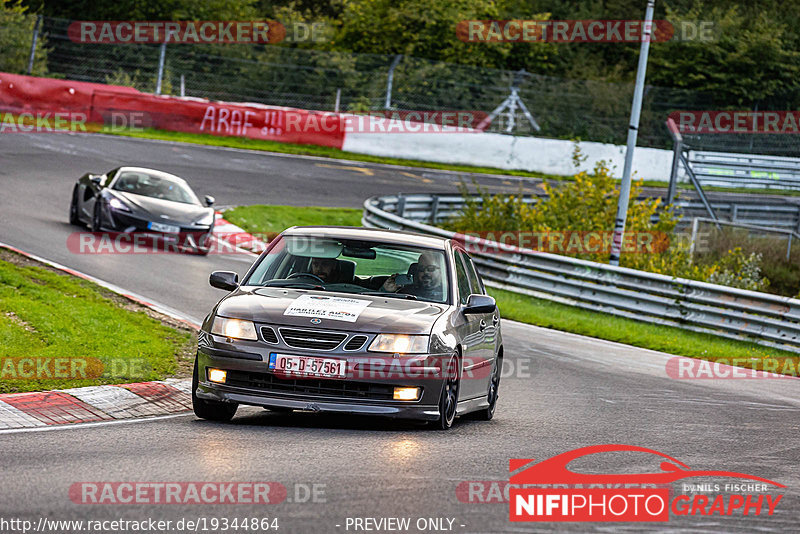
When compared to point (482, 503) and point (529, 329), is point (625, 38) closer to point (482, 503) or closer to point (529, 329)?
point (529, 329)

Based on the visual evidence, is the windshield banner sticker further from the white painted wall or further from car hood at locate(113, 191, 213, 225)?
the white painted wall

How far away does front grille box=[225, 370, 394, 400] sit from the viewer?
325 inches

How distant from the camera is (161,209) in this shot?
20578 mm

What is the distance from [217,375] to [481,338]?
230 cm

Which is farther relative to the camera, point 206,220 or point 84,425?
point 206,220

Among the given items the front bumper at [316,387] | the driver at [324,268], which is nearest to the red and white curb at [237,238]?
the driver at [324,268]

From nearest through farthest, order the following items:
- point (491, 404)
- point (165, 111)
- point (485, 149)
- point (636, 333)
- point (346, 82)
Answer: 1. point (491, 404)
2. point (636, 333)
3. point (165, 111)
4. point (346, 82)
5. point (485, 149)

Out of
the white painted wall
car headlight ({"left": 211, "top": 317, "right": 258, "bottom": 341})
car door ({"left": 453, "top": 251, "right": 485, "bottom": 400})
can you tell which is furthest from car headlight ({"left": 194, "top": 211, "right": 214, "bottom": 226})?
the white painted wall

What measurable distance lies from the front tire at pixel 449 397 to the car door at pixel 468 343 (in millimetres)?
142

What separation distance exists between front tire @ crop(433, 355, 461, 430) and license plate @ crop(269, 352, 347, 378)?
80 centimetres

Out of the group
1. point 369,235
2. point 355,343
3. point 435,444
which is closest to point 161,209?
point 369,235

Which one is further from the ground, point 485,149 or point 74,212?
point 485,149

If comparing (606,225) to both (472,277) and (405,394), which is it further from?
(405,394)

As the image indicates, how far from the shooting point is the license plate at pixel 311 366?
820cm
